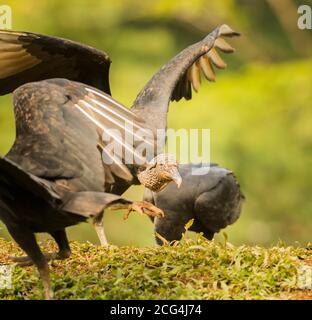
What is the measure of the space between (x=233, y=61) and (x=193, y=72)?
7824 millimetres

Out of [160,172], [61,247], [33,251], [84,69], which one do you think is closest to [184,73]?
[84,69]

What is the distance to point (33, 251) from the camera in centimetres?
519

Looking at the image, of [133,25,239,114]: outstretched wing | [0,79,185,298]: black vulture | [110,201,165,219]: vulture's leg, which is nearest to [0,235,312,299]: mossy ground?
[0,79,185,298]: black vulture

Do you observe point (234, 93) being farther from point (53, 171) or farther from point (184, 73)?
point (53, 171)

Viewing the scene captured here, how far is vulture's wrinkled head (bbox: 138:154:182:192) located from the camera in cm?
592

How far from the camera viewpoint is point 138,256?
600 cm

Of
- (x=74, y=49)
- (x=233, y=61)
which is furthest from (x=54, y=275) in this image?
(x=233, y=61)

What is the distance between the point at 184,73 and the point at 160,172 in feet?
5.29

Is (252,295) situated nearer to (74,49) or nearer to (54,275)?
(54,275)

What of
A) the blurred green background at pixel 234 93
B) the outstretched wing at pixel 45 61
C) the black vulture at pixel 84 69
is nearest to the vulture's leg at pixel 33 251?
the black vulture at pixel 84 69

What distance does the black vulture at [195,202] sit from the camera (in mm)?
7641

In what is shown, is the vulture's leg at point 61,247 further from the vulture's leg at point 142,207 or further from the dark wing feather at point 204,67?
the dark wing feather at point 204,67

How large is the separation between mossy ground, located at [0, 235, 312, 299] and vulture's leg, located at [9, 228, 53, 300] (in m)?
0.12

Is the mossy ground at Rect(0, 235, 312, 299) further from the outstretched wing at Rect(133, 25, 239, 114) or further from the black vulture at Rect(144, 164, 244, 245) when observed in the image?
the black vulture at Rect(144, 164, 244, 245)
